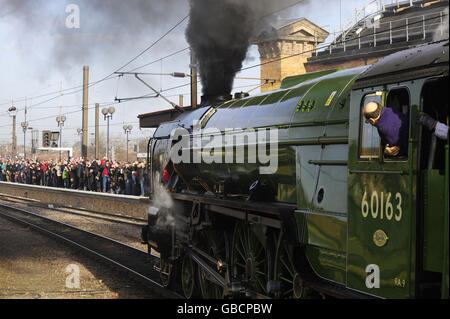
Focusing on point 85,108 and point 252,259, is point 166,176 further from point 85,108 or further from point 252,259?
point 85,108

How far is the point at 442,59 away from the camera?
15.0 feet

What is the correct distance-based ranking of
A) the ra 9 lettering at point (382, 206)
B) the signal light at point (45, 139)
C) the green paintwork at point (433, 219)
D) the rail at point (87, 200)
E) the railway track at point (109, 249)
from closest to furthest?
1. the green paintwork at point (433, 219)
2. the ra 9 lettering at point (382, 206)
3. the railway track at point (109, 249)
4. the rail at point (87, 200)
5. the signal light at point (45, 139)

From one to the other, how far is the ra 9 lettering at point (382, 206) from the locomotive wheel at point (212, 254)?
428 cm

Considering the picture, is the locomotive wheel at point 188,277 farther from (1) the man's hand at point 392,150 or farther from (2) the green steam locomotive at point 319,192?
(1) the man's hand at point 392,150

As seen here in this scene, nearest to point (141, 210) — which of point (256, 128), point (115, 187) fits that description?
point (115, 187)

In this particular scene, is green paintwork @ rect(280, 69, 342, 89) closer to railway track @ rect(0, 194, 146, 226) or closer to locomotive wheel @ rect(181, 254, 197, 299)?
locomotive wheel @ rect(181, 254, 197, 299)

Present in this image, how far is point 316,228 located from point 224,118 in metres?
3.89

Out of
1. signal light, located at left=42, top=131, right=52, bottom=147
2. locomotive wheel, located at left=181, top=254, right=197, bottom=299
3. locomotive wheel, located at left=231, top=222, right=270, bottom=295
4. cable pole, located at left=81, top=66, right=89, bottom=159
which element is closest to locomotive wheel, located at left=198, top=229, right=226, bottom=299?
locomotive wheel, located at left=181, top=254, right=197, bottom=299

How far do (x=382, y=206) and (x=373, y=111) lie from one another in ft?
2.72

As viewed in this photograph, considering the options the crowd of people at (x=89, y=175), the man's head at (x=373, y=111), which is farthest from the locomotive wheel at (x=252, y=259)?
the crowd of people at (x=89, y=175)

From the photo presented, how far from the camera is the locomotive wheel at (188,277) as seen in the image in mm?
10258

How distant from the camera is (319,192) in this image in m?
6.16

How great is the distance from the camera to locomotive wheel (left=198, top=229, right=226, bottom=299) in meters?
9.26

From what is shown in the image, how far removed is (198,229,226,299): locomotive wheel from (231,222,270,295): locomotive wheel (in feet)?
2.80
